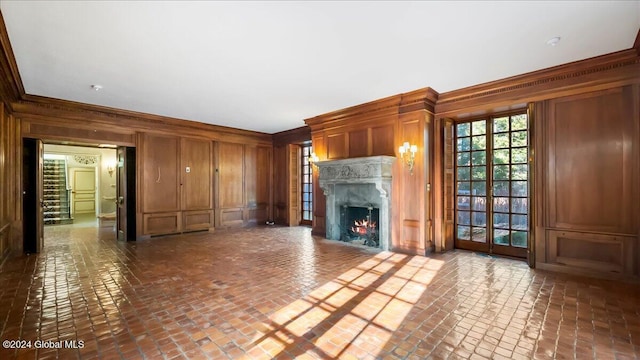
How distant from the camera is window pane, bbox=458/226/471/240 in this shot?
5523 mm

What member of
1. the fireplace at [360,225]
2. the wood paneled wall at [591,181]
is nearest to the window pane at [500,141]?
the wood paneled wall at [591,181]

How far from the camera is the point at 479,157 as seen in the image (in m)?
5.40

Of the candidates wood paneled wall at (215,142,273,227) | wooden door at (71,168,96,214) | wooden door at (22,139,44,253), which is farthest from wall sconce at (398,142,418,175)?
wooden door at (71,168,96,214)

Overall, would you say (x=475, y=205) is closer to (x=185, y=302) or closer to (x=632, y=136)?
(x=632, y=136)

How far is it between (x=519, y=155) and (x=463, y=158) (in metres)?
0.91

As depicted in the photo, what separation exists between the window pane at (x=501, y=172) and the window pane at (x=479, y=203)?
44 centimetres

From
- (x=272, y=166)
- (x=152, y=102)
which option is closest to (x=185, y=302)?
(x=152, y=102)

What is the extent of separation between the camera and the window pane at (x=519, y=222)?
4.88m

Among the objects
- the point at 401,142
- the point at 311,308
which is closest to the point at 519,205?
the point at 401,142

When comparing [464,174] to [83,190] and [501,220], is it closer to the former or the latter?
[501,220]

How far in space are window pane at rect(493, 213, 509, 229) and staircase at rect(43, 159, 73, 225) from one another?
12.5 meters

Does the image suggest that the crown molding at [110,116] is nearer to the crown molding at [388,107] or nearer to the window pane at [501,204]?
the crown molding at [388,107]

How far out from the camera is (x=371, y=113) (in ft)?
19.9

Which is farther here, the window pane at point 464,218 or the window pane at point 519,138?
the window pane at point 464,218
